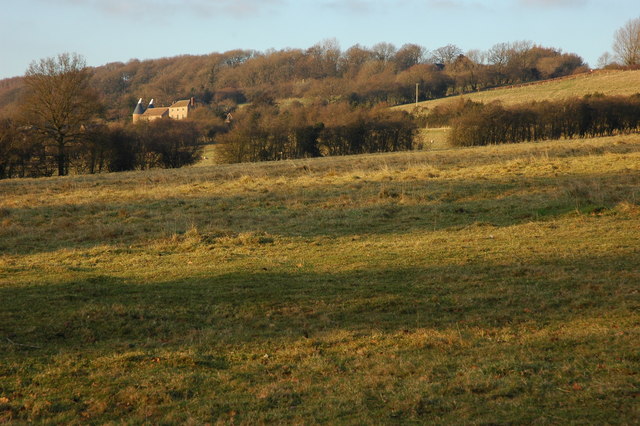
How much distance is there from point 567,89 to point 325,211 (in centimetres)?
8043

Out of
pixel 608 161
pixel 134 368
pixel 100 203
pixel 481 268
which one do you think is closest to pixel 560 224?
pixel 481 268

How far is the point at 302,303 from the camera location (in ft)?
28.9

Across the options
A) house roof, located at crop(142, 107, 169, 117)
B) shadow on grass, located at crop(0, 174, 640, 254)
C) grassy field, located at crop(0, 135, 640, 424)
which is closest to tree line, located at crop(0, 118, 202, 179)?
shadow on grass, located at crop(0, 174, 640, 254)

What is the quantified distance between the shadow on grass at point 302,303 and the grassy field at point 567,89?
226 ft

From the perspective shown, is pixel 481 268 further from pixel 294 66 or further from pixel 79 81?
pixel 294 66

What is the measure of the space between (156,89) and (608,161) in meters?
125

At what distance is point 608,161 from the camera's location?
24812mm

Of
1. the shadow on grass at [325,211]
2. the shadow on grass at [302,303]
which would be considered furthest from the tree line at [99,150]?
the shadow on grass at [302,303]

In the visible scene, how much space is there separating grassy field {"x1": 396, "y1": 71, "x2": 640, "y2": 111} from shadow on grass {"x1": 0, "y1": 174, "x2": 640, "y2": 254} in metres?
58.7

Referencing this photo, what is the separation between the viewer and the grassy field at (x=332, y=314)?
208 inches

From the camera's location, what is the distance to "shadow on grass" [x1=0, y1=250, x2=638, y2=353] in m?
7.62

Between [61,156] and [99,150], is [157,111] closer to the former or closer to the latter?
[99,150]

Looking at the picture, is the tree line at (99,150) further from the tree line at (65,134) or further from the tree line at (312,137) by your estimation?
the tree line at (312,137)

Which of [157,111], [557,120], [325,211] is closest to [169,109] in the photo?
[157,111]
